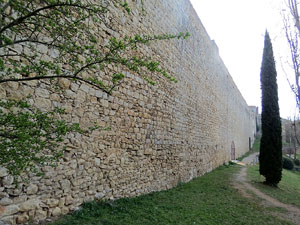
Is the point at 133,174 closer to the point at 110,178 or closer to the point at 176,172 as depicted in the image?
the point at 110,178

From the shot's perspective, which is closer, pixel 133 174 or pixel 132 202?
pixel 132 202

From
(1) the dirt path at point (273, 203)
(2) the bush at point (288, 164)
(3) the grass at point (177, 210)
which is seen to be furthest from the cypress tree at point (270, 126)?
(2) the bush at point (288, 164)

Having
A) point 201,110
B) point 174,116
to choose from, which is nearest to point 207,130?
point 201,110

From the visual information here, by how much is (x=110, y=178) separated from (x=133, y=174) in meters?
0.84

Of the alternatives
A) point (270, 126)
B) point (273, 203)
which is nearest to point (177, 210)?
point (273, 203)

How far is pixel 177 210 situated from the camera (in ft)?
15.7

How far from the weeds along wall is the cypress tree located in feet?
8.61

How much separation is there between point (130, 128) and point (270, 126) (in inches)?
289

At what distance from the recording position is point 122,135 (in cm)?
468

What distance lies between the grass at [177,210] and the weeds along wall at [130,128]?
222mm

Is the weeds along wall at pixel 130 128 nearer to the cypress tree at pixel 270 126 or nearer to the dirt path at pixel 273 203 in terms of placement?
the dirt path at pixel 273 203

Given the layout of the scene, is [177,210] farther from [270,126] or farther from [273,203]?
[270,126]

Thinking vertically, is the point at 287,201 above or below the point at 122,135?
below

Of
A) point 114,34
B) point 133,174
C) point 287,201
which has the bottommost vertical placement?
point 287,201
